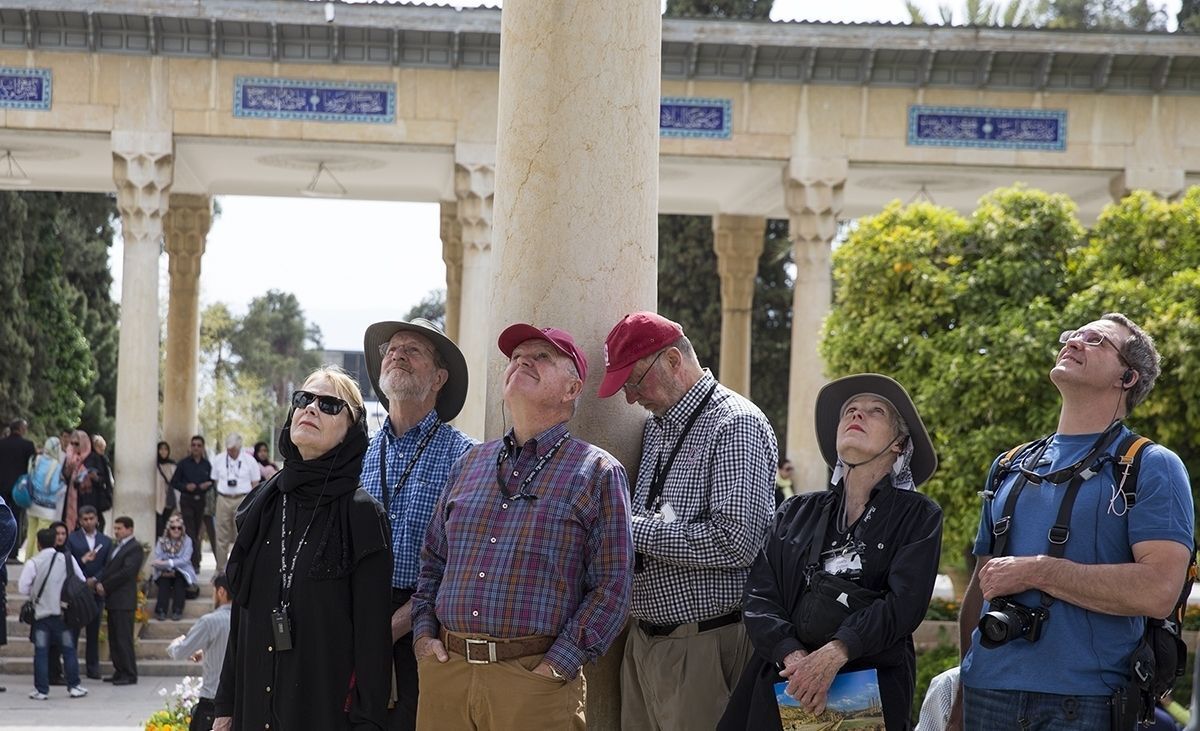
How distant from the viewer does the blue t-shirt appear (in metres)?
3.61

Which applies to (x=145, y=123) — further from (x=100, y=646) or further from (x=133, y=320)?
(x=100, y=646)

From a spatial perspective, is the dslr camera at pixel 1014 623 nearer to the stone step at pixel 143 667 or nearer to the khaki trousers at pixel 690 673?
the khaki trousers at pixel 690 673

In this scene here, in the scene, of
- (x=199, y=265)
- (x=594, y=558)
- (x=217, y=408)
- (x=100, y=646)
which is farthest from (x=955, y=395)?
(x=217, y=408)

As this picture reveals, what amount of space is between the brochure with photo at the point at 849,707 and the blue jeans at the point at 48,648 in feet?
34.7

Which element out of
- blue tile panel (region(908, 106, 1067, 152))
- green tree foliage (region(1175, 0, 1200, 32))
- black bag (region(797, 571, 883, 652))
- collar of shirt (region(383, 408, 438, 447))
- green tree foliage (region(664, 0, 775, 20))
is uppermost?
green tree foliage (region(1175, 0, 1200, 32))

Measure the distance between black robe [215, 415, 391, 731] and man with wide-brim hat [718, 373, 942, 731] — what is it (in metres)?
1.00

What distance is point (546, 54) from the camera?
4641 mm

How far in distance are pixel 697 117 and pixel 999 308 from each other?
16.9ft

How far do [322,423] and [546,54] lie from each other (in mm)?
1382

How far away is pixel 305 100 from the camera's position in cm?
1662

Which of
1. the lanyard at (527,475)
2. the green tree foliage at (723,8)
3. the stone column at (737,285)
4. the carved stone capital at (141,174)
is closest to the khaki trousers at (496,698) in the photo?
the lanyard at (527,475)

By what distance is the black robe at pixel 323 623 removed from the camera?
4.06 m

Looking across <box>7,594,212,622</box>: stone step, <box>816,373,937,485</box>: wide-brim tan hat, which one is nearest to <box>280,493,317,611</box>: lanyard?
<box>816,373,937,485</box>: wide-brim tan hat

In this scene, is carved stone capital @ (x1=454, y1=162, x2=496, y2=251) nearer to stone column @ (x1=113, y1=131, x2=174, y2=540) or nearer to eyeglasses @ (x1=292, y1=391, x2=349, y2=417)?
stone column @ (x1=113, y1=131, x2=174, y2=540)
